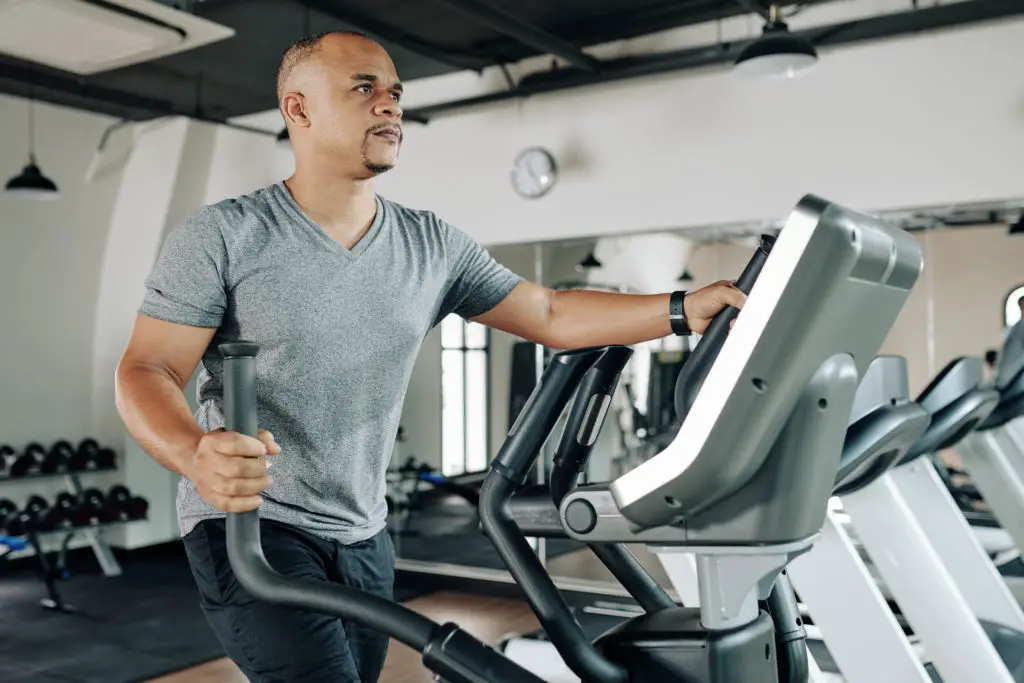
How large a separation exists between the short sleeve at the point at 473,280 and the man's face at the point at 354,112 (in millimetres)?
242

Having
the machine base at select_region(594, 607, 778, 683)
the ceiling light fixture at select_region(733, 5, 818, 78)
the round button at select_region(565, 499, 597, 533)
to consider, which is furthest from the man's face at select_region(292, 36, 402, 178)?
the ceiling light fixture at select_region(733, 5, 818, 78)

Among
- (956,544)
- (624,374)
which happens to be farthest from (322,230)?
(624,374)

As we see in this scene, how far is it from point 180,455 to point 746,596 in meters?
0.66

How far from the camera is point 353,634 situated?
5.04 feet

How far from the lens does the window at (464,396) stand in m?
5.36

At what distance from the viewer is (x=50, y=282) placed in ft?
20.4

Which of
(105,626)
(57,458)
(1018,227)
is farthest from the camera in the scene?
(57,458)

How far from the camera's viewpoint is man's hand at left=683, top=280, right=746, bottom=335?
4.50ft

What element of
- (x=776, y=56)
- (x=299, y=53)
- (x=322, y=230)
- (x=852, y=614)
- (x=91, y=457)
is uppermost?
(x=776, y=56)

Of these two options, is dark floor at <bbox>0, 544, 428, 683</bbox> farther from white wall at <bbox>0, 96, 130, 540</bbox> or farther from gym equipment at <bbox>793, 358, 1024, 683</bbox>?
gym equipment at <bbox>793, 358, 1024, 683</bbox>

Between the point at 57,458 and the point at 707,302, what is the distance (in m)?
5.48

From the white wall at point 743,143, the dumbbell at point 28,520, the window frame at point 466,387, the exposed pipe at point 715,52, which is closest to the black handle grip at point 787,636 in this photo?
the white wall at point 743,143

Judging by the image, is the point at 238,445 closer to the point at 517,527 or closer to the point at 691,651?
the point at 517,527

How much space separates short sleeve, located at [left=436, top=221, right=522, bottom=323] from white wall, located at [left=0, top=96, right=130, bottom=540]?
523 centimetres
